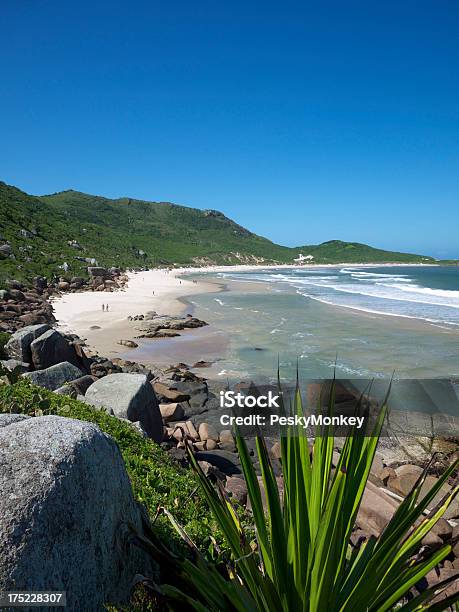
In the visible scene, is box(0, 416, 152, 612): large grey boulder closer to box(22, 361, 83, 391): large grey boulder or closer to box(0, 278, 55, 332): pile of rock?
box(22, 361, 83, 391): large grey boulder

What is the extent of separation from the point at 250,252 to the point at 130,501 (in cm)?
15346

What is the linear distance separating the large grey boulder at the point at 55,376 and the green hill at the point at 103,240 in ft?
75.1

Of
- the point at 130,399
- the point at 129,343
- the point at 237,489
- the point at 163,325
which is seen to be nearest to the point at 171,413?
the point at 130,399

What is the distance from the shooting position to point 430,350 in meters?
17.7

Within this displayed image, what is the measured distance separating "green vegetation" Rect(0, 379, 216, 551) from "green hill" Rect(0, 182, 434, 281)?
2653cm

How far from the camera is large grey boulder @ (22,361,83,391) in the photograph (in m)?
8.09

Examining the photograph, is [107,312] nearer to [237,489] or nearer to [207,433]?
[207,433]

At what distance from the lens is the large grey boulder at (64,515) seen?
196 cm

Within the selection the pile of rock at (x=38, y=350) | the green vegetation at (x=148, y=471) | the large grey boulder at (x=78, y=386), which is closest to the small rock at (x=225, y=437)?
the large grey boulder at (x=78, y=386)

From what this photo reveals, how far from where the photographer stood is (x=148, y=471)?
438 cm

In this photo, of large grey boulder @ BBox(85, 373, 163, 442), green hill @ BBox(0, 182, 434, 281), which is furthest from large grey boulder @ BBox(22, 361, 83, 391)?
green hill @ BBox(0, 182, 434, 281)

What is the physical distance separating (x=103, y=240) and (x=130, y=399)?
86879 millimetres

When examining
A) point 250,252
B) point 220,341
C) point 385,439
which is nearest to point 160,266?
point 250,252

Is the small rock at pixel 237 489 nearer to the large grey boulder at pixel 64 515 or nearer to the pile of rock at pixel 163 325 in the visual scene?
the large grey boulder at pixel 64 515
